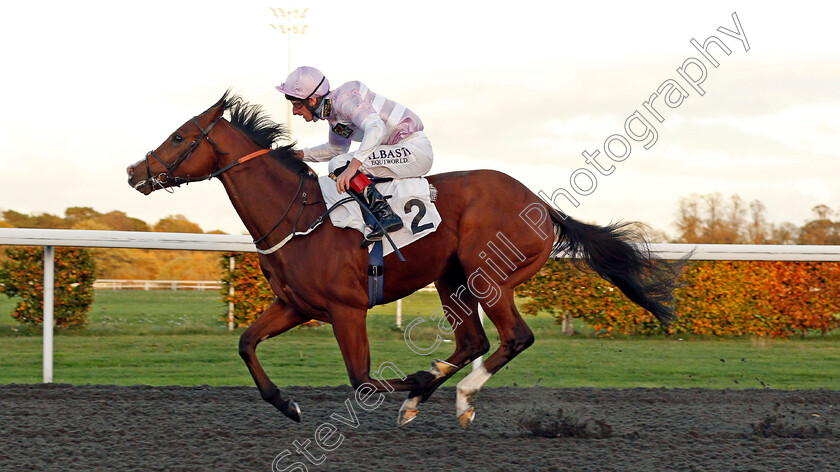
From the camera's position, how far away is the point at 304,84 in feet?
12.2

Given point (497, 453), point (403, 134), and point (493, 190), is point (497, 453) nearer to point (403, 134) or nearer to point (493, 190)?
point (493, 190)

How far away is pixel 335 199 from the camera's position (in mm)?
3730

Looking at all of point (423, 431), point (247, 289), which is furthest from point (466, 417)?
point (247, 289)

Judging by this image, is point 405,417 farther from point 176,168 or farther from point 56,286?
point 56,286

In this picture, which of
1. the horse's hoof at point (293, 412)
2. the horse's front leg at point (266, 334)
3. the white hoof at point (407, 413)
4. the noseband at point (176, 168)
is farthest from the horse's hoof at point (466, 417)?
the noseband at point (176, 168)

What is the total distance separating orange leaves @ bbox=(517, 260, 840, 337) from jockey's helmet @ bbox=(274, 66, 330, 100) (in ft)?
10.7

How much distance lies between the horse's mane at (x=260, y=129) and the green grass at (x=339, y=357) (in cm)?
202

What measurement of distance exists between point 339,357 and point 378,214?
9.50 feet

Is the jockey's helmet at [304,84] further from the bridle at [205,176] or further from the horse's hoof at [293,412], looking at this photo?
the horse's hoof at [293,412]

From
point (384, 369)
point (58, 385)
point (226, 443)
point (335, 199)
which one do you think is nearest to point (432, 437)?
point (226, 443)

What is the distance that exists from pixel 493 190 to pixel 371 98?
2.56 feet

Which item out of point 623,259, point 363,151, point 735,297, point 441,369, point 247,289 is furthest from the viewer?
point 735,297

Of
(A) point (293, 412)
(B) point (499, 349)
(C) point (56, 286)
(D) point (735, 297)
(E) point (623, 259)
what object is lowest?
(A) point (293, 412)

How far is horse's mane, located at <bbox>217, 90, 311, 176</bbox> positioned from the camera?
3916 mm
